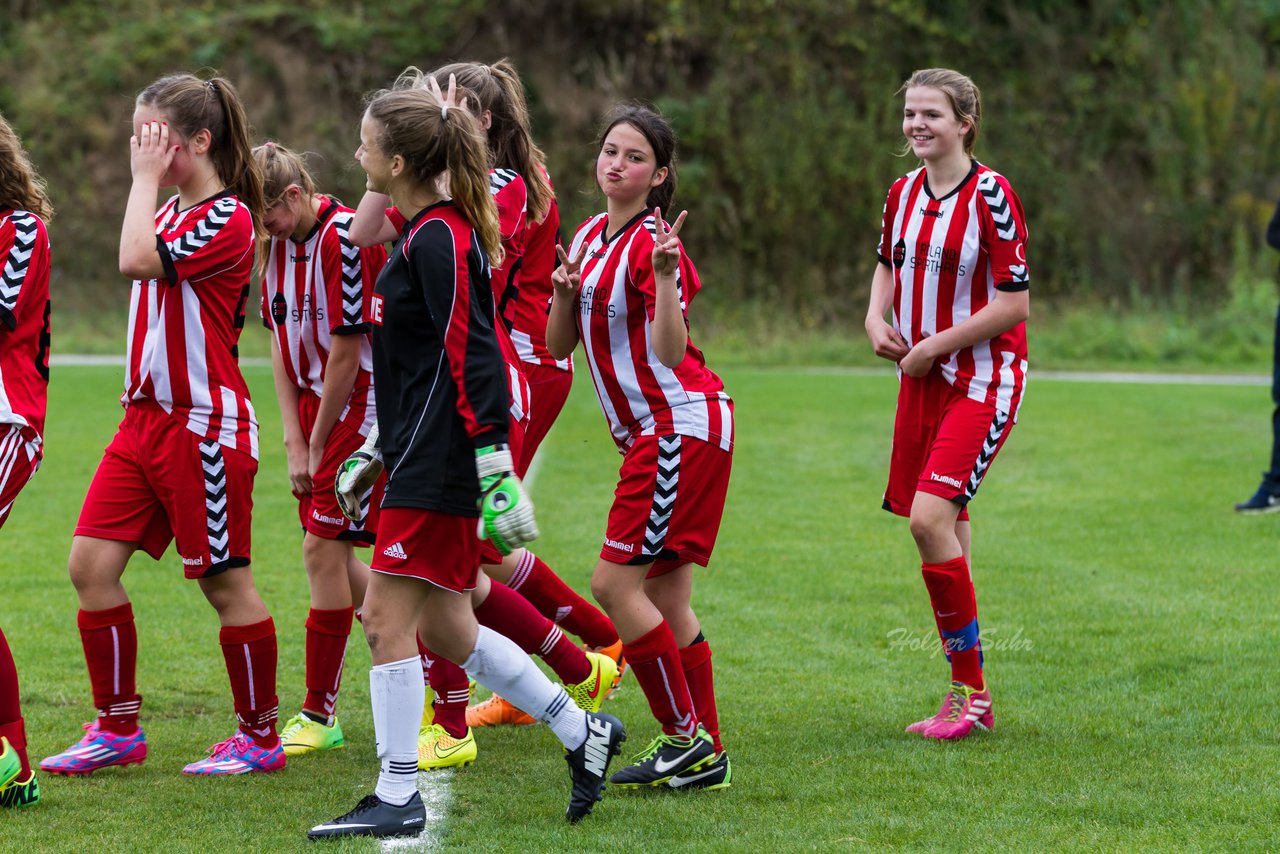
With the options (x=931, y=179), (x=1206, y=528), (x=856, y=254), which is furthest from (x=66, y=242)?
(x=931, y=179)

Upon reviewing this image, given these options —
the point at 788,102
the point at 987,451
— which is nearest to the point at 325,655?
the point at 987,451

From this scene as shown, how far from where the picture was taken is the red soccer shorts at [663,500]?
446 cm

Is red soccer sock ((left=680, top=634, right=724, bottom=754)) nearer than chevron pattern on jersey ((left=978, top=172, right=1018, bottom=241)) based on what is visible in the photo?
Yes

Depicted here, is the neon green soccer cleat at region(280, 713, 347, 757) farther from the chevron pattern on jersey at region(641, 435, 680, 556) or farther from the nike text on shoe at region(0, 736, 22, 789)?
the chevron pattern on jersey at region(641, 435, 680, 556)

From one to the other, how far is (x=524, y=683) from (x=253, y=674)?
3.54 ft

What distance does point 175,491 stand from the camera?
450cm

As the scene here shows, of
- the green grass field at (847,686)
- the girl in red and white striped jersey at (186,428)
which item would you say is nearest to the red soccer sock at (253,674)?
the girl in red and white striped jersey at (186,428)

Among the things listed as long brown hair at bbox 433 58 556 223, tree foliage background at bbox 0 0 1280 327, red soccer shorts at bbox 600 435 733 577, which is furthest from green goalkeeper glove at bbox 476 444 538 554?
tree foliage background at bbox 0 0 1280 327

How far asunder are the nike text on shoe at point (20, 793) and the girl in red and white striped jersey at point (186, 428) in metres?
0.33

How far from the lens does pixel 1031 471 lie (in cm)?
1134

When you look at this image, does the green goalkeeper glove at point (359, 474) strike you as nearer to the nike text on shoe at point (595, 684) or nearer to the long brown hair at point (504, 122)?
the nike text on shoe at point (595, 684)

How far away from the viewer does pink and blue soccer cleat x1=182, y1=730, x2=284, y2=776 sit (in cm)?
468

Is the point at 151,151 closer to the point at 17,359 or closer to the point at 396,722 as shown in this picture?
the point at 17,359

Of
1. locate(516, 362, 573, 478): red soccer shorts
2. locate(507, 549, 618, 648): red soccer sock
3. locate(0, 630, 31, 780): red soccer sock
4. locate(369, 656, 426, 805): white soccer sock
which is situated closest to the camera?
locate(369, 656, 426, 805): white soccer sock
